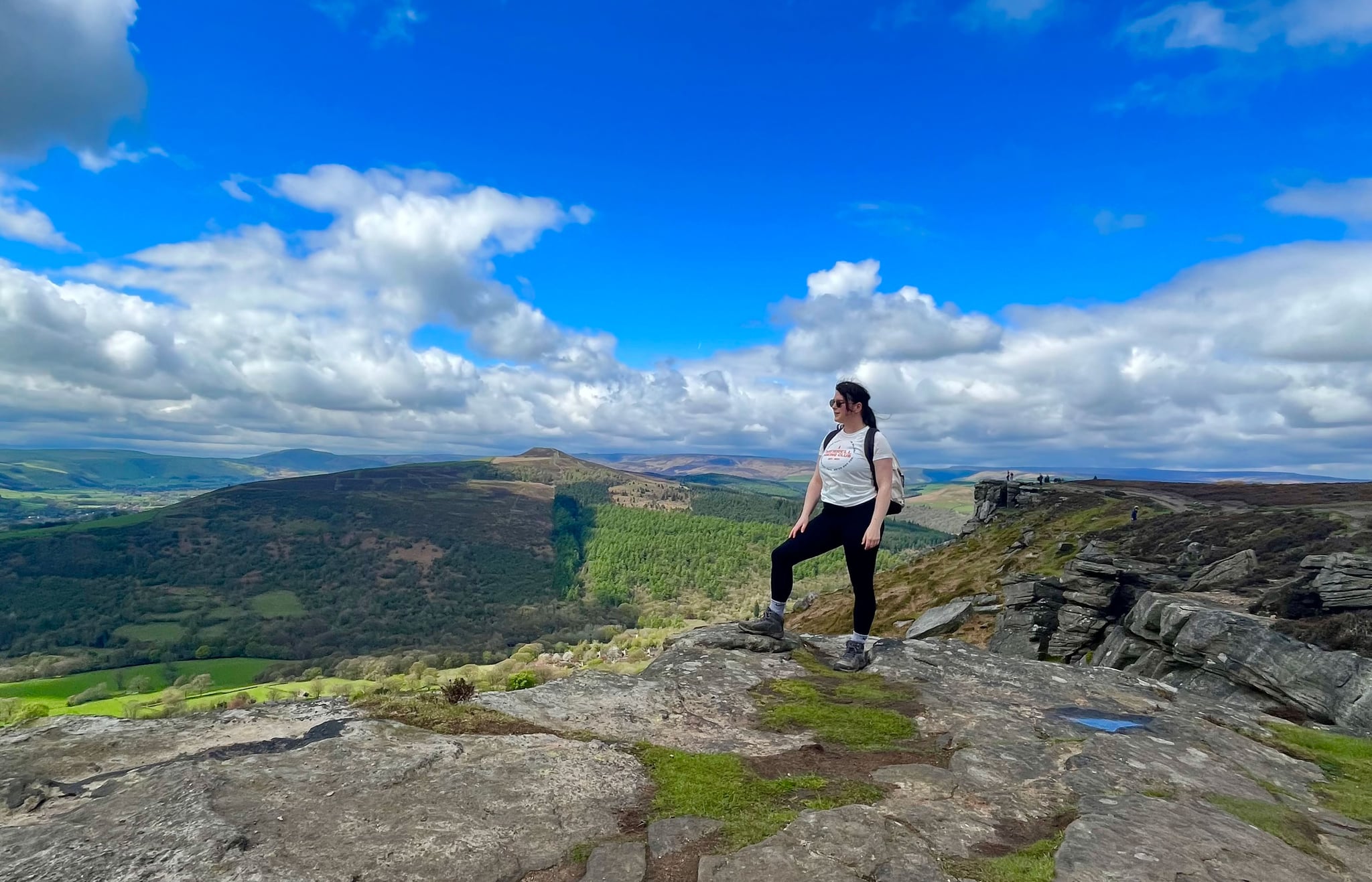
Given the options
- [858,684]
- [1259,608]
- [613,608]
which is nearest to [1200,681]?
[1259,608]

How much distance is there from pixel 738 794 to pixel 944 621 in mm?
23196

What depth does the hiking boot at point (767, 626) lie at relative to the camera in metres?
11.8

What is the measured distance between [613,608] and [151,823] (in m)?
201

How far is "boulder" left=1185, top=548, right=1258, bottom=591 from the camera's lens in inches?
818

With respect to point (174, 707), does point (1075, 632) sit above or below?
above

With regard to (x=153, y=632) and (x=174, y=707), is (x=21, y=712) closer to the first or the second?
(x=174, y=707)

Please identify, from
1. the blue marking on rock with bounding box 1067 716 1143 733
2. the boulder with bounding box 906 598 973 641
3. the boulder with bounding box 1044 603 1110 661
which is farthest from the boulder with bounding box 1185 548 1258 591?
the blue marking on rock with bounding box 1067 716 1143 733

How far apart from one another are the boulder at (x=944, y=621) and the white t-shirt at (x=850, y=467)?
684 inches

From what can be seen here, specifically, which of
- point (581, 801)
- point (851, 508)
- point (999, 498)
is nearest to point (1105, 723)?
point (851, 508)

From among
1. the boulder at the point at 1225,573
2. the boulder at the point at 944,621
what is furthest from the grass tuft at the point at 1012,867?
the boulder at the point at 944,621

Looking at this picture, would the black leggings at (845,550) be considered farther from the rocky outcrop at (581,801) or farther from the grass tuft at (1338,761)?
the grass tuft at (1338,761)

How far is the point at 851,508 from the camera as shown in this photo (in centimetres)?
1045

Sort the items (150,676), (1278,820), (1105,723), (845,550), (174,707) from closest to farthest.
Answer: (1278,820) < (1105,723) < (845,550) < (174,707) < (150,676)

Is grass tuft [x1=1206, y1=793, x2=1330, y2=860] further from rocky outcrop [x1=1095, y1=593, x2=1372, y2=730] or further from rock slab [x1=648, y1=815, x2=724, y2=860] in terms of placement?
rocky outcrop [x1=1095, y1=593, x2=1372, y2=730]
